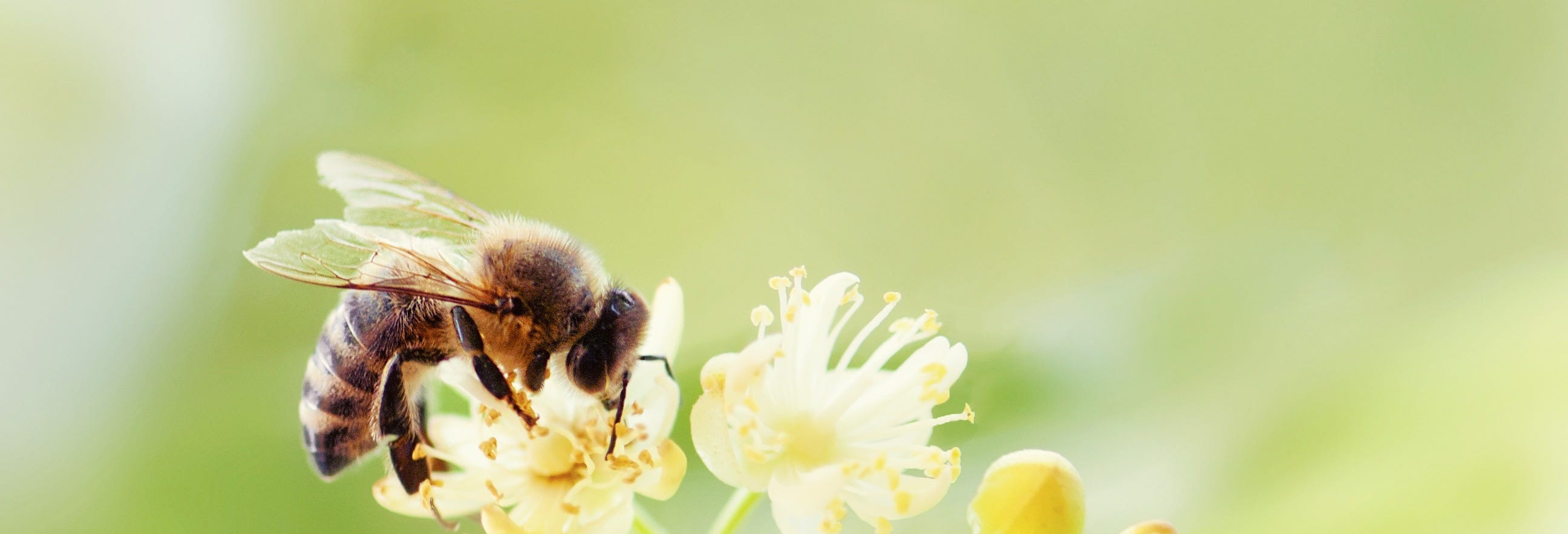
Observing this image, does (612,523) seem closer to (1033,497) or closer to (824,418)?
(824,418)

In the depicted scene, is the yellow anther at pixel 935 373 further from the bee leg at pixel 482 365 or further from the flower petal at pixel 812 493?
the bee leg at pixel 482 365

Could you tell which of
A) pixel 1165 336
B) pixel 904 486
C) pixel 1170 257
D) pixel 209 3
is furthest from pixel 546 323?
pixel 209 3

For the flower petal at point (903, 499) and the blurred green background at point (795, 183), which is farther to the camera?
the blurred green background at point (795, 183)

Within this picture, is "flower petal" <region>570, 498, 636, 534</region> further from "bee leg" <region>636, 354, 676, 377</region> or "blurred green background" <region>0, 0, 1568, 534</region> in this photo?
"blurred green background" <region>0, 0, 1568, 534</region>

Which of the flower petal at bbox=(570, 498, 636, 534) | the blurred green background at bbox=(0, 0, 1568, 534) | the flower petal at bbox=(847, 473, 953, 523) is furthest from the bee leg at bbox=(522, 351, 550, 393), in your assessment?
the blurred green background at bbox=(0, 0, 1568, 534)

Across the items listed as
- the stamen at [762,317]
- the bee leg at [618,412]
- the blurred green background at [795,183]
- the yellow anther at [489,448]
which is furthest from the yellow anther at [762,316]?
the blurred green background at [795,183]

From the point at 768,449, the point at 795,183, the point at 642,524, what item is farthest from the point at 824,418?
the point at 795,183

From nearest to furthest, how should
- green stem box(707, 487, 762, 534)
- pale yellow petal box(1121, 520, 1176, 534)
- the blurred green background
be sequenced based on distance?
pale yellow petal box(1121, 520, 1176, 534) < green stem box(707, 487, 762, 534) < the blurred green background
